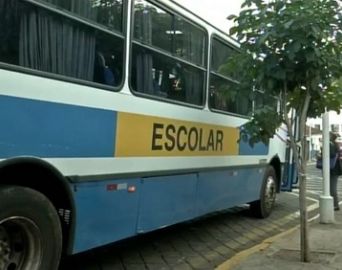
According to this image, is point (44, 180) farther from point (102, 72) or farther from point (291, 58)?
point (291, 58)

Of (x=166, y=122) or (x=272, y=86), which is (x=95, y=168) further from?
(x=272, y=86)

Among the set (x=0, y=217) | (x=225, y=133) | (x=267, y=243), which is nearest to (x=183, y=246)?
(x=267, y=243)

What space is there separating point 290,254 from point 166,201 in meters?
1.72

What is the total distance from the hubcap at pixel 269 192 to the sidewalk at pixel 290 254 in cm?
148

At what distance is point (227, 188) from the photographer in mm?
8180

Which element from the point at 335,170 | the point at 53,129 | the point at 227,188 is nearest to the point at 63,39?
the point at 53,129

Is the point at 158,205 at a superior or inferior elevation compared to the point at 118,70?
inferior

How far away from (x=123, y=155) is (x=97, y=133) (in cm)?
52

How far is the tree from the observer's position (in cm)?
608

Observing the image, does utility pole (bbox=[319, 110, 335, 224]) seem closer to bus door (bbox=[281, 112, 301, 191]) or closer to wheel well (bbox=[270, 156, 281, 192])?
wheel well (bbox=[270, 156, 281, 192])

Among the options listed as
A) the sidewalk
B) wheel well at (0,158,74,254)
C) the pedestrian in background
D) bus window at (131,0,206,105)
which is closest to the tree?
the sidewalk

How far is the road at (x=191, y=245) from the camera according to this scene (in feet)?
21.5

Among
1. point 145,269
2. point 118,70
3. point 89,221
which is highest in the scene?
point 118,70

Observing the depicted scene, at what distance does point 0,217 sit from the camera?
13.3 feet
